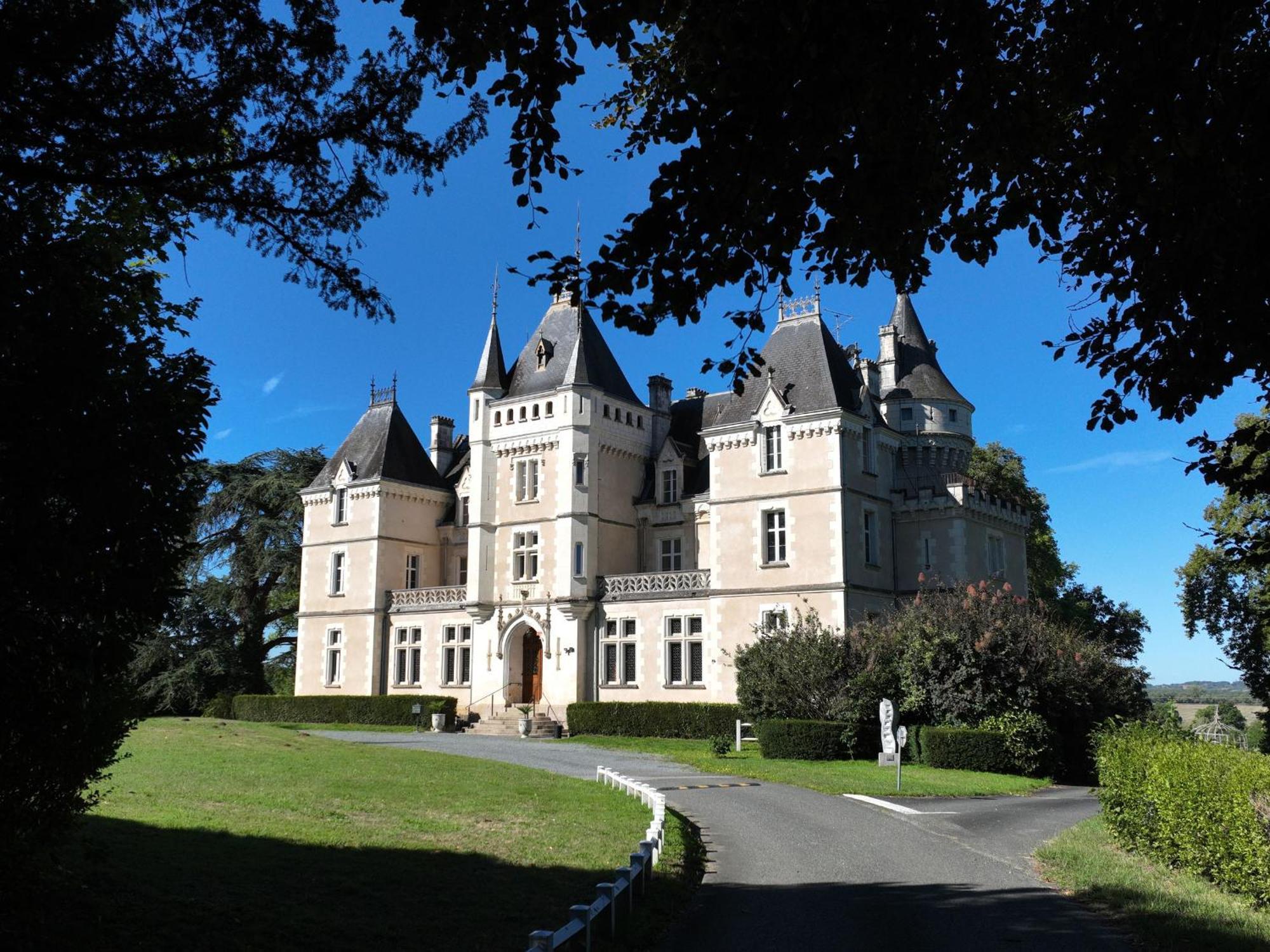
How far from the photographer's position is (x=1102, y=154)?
6195 millimetres

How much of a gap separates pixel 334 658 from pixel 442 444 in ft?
36.7

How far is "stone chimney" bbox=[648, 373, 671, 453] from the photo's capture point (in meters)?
43.0

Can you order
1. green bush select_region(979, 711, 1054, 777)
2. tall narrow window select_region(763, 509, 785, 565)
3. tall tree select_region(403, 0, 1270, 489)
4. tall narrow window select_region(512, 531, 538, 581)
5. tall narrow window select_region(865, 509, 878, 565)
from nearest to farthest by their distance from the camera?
tall tree select_region(403, 0, 1270, 489) < green bush select_region(979, 711, 1054, 777) < tall narrow window select_region(763, 509, 785, 565) < tall narrow window select_region(865, 509, 878, 565) < tall narrow window select_region(512, 531, 538, 581)

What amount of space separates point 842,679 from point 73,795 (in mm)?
23048

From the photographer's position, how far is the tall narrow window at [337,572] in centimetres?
4631

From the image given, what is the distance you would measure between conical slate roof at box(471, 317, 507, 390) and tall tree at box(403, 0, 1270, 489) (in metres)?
35.1

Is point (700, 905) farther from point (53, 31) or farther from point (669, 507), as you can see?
point (669, 507)

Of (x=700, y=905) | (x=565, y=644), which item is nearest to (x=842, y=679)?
(x=565, y=644)

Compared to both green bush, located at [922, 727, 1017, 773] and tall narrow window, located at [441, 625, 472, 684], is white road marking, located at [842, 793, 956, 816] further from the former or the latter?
tall narrow window, located at [441, 625, 472, 684]

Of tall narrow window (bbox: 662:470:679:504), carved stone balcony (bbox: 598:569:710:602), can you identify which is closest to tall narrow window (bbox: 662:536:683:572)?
tall narrow window (bbox: 662:470:679:504)

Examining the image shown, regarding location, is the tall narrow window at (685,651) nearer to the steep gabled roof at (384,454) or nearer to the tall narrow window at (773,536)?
the tall narrow window at (773,536)

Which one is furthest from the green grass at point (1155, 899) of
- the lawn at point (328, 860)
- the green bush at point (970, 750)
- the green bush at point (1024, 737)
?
the green bush at point (1024, 737)

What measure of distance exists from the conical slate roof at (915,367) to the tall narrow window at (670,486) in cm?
1065

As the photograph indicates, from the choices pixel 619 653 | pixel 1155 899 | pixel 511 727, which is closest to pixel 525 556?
pixel 619 653
